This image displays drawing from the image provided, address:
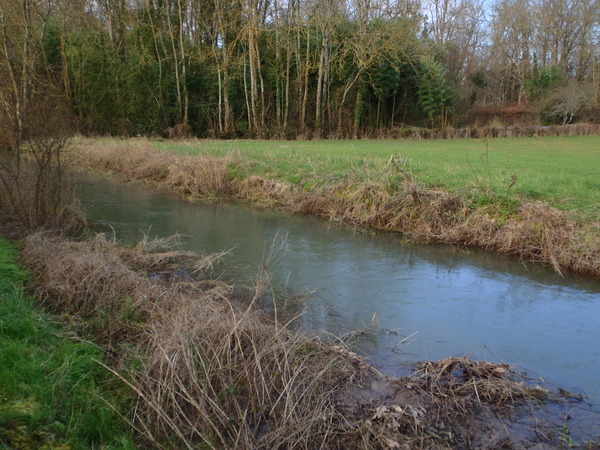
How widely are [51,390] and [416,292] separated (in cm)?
494

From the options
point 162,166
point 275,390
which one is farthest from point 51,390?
point 162,166

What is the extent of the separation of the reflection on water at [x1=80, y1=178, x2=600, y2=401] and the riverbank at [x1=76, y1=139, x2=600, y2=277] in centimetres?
39

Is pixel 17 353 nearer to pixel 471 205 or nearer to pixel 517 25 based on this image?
pixel 471 205

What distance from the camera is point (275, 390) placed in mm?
3691

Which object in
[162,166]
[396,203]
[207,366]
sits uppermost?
[162,166]

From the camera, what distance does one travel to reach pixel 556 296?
6.84 meters

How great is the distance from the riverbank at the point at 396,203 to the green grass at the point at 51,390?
22.7 feet

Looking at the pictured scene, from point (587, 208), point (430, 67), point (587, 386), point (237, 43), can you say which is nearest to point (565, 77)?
point (430, 67)

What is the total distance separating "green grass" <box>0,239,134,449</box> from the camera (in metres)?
2.90

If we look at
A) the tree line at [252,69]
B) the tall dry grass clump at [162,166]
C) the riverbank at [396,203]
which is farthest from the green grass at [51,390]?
the tree line at [252,69]

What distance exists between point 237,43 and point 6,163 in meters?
22.0

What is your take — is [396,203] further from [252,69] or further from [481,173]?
[252,69]

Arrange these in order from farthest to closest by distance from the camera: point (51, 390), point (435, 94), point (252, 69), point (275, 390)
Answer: point (435, 94) < point (252, 69) < point (275, 390) < point (51, 390)

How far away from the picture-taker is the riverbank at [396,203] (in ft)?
26.6
